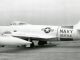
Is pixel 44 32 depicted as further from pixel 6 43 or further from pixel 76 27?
pixel 6 43

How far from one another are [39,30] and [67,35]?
14.5 feet

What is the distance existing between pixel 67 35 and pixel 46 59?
14136 millimetres

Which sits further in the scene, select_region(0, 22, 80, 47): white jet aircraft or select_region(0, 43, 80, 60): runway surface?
select_region(0, 22, 80, 47): white jet aircraft

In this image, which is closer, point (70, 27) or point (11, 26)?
point (70, 27)

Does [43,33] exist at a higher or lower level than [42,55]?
higher

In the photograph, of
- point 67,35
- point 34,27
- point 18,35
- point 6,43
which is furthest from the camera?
point 34,27

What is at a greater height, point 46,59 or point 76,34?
point 76,34

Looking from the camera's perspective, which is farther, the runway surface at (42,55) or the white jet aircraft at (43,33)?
the white jet aircraft at (43,33)

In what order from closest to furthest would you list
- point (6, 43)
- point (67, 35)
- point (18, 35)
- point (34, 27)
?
point (6, 43) → point (18, 35) → point (67, 35) → point (34, 27)

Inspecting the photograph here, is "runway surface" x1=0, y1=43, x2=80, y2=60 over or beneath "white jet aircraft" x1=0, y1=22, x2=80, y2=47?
beneath

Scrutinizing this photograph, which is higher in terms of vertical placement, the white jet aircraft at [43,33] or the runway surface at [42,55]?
the white jet aircraft at [43,33]

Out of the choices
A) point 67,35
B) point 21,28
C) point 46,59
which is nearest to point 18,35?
point 21,28

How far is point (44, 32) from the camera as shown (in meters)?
Result: 28.2

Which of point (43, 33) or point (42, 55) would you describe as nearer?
point (42, 55)
